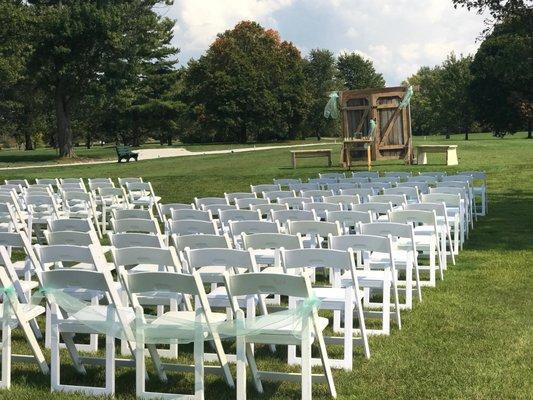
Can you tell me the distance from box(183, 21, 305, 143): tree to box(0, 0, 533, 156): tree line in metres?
0.12

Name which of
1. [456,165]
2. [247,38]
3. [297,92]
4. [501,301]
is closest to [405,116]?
[456,165]

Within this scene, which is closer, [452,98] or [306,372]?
[306,372]

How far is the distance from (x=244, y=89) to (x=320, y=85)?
2066 cm

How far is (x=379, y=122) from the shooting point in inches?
1017

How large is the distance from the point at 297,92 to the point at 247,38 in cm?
896

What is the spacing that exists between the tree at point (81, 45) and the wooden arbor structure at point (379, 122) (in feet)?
59.8

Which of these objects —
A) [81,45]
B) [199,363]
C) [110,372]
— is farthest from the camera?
[81,45]

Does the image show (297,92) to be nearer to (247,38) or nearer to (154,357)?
(247,38)

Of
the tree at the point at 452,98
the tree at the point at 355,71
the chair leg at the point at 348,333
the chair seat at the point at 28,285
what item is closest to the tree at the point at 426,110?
the tree at the point at 452,98

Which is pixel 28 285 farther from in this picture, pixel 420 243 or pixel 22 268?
pixel 420 243

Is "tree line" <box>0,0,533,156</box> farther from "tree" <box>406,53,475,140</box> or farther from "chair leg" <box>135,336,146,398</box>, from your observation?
"chair leg" <box>135,336,146,398</box>

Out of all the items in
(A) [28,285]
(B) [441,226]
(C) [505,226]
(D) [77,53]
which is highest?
(D) [77,53]

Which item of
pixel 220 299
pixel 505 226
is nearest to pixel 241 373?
pixel 220 299

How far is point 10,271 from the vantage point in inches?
221
